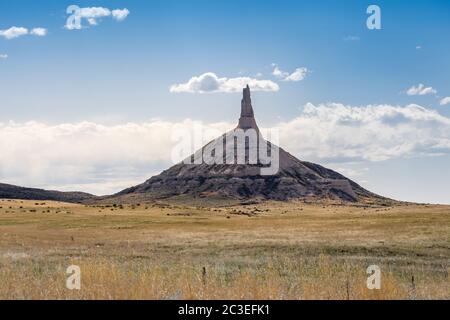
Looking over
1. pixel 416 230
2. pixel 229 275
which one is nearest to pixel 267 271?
pixel 229 275

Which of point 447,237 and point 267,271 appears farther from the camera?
point 447,237

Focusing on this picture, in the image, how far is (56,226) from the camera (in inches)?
2451

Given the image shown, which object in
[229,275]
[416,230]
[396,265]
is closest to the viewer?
[229,275]

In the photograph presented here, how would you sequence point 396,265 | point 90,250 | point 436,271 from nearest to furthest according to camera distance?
point 436,271
point 396,265
point 90,250

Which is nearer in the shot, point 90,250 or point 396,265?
point 396,265

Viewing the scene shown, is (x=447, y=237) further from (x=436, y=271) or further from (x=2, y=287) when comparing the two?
(x=2, y=287)

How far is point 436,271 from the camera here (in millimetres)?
25234

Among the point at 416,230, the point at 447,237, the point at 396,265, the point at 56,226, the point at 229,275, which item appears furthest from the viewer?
the point at 56,226

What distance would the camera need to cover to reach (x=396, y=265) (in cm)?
→ 2792
